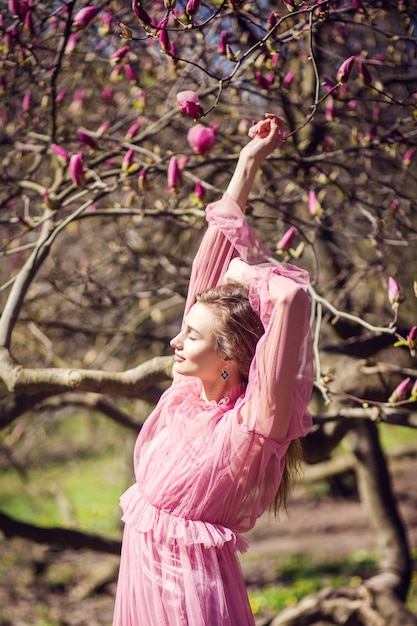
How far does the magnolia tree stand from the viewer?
7.63 feet

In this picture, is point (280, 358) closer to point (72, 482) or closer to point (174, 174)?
point (174, 174)

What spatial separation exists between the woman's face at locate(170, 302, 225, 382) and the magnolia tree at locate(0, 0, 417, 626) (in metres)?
0.55

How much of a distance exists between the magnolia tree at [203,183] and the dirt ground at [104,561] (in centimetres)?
110

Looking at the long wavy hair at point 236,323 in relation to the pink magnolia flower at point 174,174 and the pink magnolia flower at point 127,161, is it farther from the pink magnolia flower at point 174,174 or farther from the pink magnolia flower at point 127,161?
the pink magnolia flower at point 127,161

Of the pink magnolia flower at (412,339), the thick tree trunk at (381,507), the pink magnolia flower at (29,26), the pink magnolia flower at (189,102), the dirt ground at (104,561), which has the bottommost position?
the dirt ground at (104,561)

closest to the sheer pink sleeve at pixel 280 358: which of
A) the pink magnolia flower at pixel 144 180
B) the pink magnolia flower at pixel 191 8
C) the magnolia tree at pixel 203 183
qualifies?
the magnolia tree at pixel 203 183

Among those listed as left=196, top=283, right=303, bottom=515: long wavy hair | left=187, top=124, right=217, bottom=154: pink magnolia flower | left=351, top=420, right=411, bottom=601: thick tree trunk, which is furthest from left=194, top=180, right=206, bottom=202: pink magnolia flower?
left=351, top=420, right=411, bottom=601: thick tree trunk

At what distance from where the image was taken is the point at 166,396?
188 centimetres

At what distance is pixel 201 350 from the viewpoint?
5.54 feet

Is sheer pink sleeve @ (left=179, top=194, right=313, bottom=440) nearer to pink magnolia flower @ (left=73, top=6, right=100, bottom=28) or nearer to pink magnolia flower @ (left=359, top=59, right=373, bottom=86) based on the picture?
pink magnolia flower @ (left=359, top=59, right=373, bottom=86)

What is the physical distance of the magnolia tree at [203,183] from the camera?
2.33 metres

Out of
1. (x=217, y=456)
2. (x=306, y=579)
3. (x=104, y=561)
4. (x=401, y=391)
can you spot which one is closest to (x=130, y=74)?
(x=401, y=391)

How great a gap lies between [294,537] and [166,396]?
168 inches

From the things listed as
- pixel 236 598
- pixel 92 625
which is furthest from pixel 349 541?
pixel 236 598
